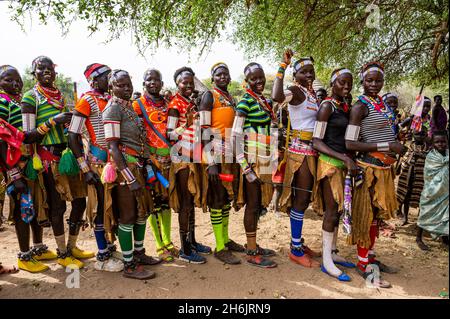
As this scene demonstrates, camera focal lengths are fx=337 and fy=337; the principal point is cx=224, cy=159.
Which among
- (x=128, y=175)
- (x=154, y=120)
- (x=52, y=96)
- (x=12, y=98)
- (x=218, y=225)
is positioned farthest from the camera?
(x=218, y=225)

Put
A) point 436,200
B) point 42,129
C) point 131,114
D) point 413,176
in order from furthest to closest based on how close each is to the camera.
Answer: point 413,176 < point 42,129 < point 131,114 < point 436,200

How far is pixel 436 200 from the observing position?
3160mm

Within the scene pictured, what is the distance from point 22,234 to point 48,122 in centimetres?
130

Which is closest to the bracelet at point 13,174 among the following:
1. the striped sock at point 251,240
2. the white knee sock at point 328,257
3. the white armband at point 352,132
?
the striped sock at point 251,240

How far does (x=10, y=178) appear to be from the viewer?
3.54m

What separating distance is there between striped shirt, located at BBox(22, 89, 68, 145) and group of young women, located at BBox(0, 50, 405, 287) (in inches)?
0.4

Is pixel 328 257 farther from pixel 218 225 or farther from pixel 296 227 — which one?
pixel 218 225

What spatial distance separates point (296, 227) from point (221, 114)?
5.12 feet

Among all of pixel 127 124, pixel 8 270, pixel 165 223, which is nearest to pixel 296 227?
pixel 165 223

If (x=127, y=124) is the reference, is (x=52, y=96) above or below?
above

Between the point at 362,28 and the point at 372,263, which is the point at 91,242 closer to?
the point at 372,263

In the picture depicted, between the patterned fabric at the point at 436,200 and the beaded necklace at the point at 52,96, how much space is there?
3.97m

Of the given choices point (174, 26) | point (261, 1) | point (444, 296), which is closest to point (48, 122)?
point (261, 1)

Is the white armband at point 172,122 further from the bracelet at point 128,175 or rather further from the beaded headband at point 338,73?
the beaded headband at point 338,73
